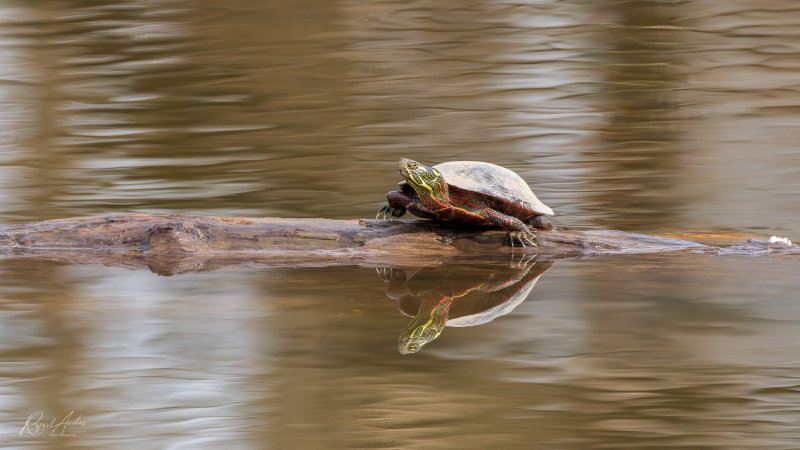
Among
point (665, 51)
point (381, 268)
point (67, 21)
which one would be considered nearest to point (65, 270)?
point (381, 268)

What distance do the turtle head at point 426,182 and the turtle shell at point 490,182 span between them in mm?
77

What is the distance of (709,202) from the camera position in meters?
6.46

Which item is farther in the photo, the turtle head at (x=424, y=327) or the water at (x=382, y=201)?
the turtle head at (x=424, y=327)

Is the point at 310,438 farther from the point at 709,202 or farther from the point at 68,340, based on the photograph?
the point at 709,202

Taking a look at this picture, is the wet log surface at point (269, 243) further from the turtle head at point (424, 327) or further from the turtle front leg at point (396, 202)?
the turtle head at point (424, 327)

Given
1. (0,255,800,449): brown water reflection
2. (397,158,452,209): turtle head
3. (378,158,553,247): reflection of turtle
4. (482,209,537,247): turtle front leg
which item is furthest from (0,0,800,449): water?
(397,158,452,209): turtle head

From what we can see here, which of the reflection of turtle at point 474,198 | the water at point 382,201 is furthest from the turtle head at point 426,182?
the water at point 382,201

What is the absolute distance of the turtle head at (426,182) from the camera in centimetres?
418

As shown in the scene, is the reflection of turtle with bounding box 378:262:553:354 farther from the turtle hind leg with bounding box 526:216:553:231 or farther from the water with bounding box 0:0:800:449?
the turtle hind leg with bounding box 526:216:553:231

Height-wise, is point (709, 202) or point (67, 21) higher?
point (67, 21)

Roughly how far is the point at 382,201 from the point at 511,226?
2188 millimetres

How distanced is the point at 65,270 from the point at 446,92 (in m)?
6.90

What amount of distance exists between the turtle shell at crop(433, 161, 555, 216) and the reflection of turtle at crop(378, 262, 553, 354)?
Result: 0.31m

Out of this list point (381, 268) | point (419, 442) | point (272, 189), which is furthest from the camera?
point (272, 189)
